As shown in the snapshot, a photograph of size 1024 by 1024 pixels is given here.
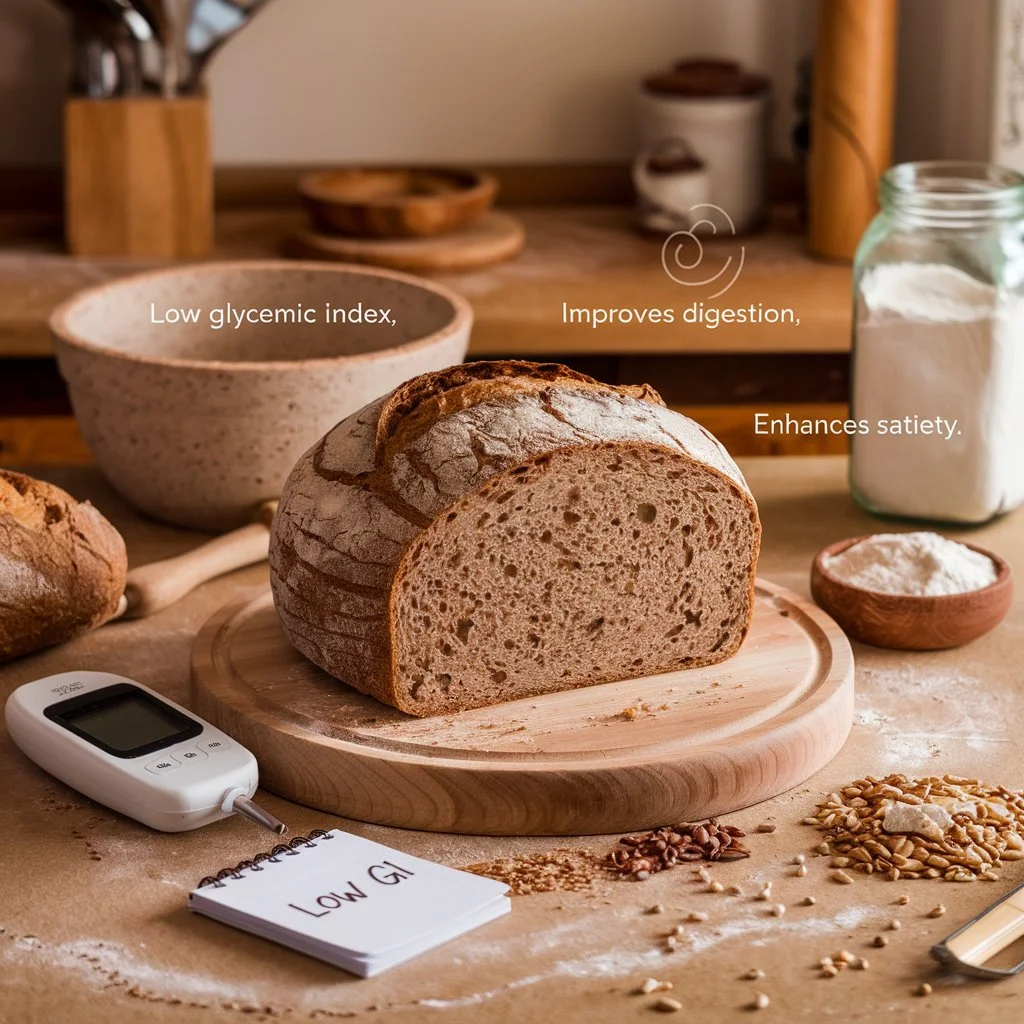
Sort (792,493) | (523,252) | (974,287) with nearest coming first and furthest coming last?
(974,287) < (792,493) < (523,252)

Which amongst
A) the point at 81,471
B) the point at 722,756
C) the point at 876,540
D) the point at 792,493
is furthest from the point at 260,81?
the point at 722,756

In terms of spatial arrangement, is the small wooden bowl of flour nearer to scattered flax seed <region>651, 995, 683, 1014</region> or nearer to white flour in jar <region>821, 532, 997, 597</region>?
white flour in jar <region>821, 532, 997, 597</region>

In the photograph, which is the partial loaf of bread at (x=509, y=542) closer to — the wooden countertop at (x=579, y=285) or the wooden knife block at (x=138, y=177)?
the wooden countertop at (x=579, y=285)

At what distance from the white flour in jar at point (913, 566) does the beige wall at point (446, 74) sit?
6.12ft

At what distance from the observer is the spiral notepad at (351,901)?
0.92 meters

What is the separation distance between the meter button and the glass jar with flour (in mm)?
795

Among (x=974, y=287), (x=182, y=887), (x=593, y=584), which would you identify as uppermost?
(x=974, y=287)

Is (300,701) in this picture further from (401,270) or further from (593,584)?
(401,270)

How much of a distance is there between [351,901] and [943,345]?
0.88 metres

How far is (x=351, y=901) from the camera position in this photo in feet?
3.14

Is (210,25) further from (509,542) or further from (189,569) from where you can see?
(509,542)

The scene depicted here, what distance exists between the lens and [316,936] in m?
0.92

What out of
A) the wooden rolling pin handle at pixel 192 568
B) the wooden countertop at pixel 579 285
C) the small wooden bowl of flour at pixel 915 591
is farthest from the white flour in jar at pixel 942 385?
the wooden countertop at pixel 579 285

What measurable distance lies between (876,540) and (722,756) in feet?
1.32
